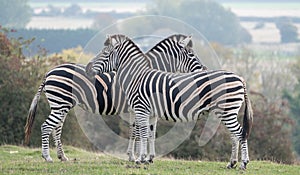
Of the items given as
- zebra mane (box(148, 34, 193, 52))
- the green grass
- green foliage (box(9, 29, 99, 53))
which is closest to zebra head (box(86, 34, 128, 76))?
zebra mane (box(148, 34, 193, 52))

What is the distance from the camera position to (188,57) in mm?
13758

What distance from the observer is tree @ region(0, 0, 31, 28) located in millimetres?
103688

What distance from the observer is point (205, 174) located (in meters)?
11.5

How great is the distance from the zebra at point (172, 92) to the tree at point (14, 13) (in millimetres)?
87667

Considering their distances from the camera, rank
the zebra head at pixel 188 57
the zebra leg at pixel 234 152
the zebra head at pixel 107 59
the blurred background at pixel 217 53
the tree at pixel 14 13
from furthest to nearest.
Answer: the tree at pixel 14 13
the blurred background at pixel 217 53
the zebra head at pixel 188 57
the zebra head at pixel 107 59
the zebra leg at pixel 234 152

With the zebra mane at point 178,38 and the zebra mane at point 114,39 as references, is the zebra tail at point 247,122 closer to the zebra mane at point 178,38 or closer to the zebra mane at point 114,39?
the zebra mane at point 178,38

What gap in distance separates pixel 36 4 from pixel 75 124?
567 ft

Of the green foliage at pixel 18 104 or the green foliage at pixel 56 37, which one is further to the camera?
the green foliage at pixel 56 37

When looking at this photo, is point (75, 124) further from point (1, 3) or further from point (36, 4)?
point (36, 4)

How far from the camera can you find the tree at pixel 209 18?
378 ft

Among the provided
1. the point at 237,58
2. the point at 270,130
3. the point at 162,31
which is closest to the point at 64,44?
the point at 237,58

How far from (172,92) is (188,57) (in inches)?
54.7

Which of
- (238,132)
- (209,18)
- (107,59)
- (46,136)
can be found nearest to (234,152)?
(238,132)

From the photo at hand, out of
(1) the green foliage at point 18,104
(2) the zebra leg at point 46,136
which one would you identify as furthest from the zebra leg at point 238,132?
(1) the green foliage at point 18,104
